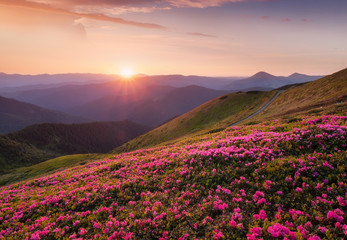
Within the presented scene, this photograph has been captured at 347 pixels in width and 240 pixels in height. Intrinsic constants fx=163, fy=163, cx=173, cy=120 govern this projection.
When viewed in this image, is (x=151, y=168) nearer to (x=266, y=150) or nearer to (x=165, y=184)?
(x=165, y=184)

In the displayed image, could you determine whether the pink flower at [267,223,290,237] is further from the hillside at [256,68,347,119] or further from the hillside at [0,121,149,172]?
the hillside at [0,121,149,172]

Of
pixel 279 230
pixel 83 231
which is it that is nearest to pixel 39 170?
pixel 83 231

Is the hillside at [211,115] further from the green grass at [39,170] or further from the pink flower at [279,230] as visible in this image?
the pink flower at [279,230]

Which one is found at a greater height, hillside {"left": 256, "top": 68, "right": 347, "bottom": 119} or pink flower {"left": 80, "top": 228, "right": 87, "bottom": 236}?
hillside {"left": 256, "top": 68, "right": 347, "bottom": 119}

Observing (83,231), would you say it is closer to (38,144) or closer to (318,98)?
(318,98)

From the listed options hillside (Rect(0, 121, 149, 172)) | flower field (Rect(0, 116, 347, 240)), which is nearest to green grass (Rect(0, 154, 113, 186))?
flower field (Rect(0, 116, 347, 240))

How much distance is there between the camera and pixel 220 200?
8.50 meters

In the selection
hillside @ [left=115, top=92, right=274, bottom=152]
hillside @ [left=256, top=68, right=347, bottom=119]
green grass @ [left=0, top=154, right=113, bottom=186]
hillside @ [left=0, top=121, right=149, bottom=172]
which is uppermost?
hillside @ [left=256, top=68, right=347, bottom=119]

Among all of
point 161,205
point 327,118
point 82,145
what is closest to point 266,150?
point 161,205

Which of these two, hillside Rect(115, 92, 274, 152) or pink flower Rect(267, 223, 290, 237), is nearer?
pink flower Rect(267, 223, 290, 237)

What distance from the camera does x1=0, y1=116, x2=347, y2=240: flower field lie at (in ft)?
22.2

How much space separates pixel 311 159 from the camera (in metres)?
9.81

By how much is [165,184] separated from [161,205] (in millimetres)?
2378

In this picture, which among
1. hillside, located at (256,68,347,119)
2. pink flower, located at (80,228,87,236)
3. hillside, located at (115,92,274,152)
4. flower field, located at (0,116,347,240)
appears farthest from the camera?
hillside, located at (115,92,274,152)
